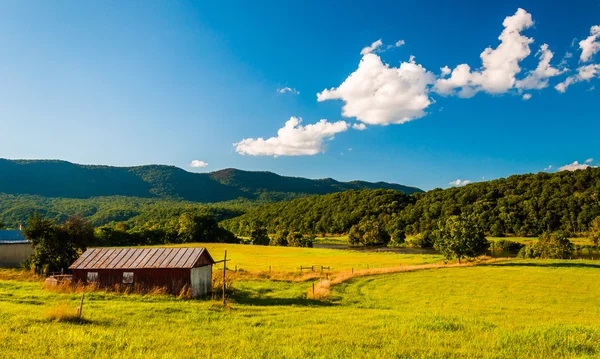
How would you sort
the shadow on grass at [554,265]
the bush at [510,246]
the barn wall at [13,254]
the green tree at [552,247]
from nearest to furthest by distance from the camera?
1. the barn wall at [13,254]
2. the shadow on grass at [554,265]
3. the green tree at [552,247]
4. the bush at [510,246]

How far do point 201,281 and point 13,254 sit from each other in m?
41.2

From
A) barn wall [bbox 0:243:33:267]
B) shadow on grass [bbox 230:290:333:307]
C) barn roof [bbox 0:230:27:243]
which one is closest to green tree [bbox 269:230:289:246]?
barn roof [bbox 0:230:27:243]

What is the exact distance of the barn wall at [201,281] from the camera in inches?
1230

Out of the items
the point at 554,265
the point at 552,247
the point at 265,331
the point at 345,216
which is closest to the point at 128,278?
the point at 265,331

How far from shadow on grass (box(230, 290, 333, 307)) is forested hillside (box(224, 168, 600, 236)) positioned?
10510 centimetres

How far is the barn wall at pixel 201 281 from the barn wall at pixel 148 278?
564 millimetres

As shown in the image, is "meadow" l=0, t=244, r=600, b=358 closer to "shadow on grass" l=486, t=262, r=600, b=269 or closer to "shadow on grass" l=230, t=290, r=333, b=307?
"shadow on grass" l=230, t=290, r=333, b=307

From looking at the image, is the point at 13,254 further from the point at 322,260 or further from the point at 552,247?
the point at 552,247

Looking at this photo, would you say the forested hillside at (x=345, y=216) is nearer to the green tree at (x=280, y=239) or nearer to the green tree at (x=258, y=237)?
the green tree at (x=280, y=239)

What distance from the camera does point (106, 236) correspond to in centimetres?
11400

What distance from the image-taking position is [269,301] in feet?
94.9

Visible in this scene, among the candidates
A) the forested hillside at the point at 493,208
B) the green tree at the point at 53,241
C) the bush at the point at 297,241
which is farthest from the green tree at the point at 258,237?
the green tree at the point at 53,241

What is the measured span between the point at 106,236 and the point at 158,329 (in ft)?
368

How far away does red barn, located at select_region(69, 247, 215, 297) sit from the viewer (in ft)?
102
